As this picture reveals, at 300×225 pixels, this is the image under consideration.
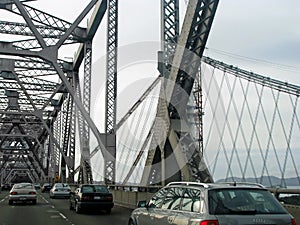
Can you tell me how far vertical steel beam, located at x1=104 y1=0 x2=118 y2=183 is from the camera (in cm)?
3309

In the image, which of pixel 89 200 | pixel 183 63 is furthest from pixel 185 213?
pixel 89 200

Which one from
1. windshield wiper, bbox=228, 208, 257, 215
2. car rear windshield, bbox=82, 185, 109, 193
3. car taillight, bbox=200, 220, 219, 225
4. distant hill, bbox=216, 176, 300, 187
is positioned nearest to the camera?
car taillight, bbox=200, 220, 219, 225

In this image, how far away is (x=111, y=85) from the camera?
35.1m

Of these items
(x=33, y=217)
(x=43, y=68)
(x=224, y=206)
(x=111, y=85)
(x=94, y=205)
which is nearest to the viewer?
(x=224, y=206)

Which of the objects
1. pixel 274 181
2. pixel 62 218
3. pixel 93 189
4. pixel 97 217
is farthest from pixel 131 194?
pixel 274 181

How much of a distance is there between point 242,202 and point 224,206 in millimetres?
291

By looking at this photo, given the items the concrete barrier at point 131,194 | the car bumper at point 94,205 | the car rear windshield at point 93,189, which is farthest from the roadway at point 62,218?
the concrete barrier at point 131,194

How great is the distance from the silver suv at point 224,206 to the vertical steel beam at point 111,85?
2522 cm

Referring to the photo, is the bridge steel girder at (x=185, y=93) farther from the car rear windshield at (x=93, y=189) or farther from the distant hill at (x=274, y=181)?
the car rear windshield at (x=93, y=189)

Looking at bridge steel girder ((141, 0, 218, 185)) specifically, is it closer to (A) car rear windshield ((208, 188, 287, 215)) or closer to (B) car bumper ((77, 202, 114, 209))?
(B) car bumper ((77, 202, 114, 209))

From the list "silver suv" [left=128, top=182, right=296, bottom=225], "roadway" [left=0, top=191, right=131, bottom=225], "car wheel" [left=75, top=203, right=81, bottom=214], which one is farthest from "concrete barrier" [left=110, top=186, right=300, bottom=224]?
"silver suv" [left=128, top=182, right=296, bottom=225]

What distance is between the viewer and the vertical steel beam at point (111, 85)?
3309 centimetres

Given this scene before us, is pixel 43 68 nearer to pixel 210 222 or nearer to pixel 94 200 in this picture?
pixel 94 200

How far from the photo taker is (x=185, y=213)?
7.31 m
